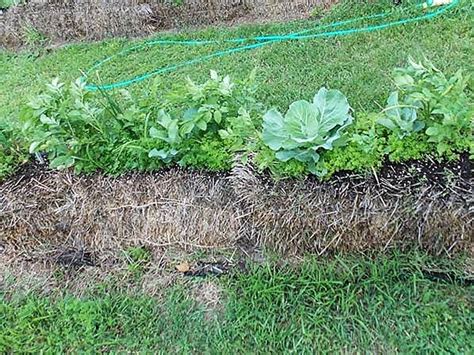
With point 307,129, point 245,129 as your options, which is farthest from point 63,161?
point 307,129

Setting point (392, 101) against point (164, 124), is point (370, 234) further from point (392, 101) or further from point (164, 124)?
point (164, 124)

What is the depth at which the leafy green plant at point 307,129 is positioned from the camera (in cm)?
160

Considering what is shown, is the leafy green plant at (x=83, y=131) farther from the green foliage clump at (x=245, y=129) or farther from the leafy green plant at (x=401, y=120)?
the leafy green plant at (x=401, y=120)

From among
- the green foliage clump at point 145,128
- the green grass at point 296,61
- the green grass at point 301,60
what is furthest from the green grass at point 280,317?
the green grass at point 301,60

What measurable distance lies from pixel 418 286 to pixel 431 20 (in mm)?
2460

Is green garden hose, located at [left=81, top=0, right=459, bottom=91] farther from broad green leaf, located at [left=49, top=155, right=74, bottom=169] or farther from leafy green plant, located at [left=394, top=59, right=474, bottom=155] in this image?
leafy green plant, located at [left=394, top=59, right=474, bottom=155]

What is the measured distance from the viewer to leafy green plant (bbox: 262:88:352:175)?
160 cm

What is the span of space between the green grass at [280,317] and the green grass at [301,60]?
1.13 meters

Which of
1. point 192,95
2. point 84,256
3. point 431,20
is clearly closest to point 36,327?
point 84,256

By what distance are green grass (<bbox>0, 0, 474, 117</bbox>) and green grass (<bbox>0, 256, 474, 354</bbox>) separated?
1125mm

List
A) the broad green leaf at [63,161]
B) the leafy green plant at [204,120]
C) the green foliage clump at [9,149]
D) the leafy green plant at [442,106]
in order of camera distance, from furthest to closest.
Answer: the green foliage clump at [9,149] → the broad green leaf at [63,161] → the leafy green plant at [204,120] → the leafy green plant at [442,106]

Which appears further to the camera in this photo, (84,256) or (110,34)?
(110,34)

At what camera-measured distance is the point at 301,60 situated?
11.1 ft

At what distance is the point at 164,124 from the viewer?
1.76m
